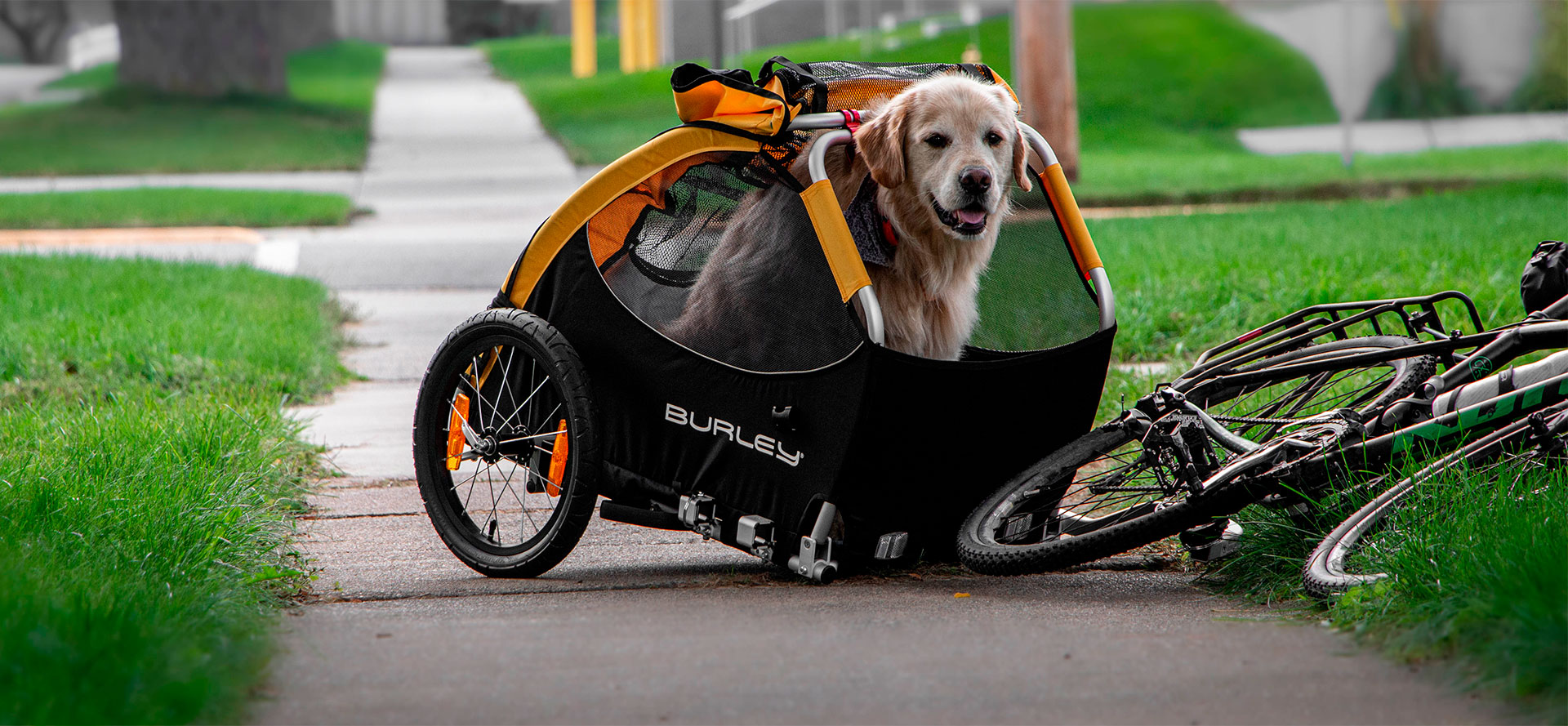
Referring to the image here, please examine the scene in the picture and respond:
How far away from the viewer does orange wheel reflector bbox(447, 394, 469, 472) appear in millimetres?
4051

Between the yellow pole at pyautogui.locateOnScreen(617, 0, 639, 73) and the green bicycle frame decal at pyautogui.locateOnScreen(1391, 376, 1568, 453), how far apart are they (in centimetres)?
3006

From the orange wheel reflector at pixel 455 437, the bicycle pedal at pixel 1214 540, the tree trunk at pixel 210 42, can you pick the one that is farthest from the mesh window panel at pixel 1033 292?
the tree trunk at pixel 210 42

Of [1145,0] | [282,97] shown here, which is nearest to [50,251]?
[282,97]

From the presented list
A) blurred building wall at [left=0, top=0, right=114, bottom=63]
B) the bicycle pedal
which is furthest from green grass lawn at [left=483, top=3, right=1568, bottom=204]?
the bicycle pedal

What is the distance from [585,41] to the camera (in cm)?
3412

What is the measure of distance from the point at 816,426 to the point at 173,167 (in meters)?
19.1

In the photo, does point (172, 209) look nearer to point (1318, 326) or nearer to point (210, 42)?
point (210, 42)

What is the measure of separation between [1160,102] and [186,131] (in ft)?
52.2

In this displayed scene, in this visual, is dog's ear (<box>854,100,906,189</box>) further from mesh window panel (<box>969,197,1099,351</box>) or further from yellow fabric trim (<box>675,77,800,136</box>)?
mesh window panel (<box>969,197,1099,351</box>)

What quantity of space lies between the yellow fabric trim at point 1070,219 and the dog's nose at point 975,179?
19cm

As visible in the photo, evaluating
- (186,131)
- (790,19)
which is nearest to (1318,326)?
(186,131)

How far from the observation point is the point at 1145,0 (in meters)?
28.1

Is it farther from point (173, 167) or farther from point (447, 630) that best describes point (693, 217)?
point (173, 167)

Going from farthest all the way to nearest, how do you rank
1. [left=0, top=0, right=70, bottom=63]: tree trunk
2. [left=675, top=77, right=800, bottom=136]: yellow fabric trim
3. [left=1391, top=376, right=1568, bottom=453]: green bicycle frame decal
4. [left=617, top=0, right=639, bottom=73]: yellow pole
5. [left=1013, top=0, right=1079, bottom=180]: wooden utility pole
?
[left=617, top=0, right=639, bottom=73]: yellow pole < [left=0, top=0, right=70, bottom=63]: tree trunk < [left=1013, top=0, right=1079, bottom=180]: wooden utility pole < [left=675, top=77, right=800, bottom=136]: yellow fabric trim < [left=1391, top=376, right=1568, bottom=453]: green bicycle frame decal
